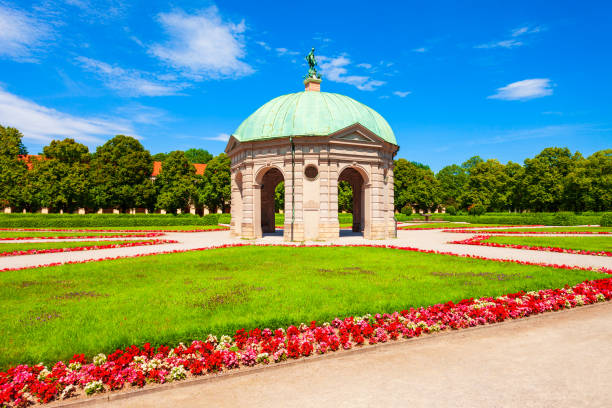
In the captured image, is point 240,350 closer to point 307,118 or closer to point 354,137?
point 354,137

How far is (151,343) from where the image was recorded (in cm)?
698

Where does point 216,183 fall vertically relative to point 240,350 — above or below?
above

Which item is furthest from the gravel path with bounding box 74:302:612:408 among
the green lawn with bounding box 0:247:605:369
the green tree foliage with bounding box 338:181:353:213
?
the green tree foliage with bounding box 338:181:353:213

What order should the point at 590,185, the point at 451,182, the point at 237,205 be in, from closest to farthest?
the point at 237,205, the point at 590,185, the point at 451,182

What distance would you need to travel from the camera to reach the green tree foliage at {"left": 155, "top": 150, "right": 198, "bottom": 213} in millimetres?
69938

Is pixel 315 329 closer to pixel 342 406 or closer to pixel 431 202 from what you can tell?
pixel 342 406

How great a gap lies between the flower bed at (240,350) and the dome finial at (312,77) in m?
28.6

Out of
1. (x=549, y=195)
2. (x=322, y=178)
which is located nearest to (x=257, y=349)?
(x=322, y=178)

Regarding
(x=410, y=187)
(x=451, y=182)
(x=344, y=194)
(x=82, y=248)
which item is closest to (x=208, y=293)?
(x=82, y=248)

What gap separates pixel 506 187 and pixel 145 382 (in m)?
94.2

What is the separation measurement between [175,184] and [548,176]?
74621mm

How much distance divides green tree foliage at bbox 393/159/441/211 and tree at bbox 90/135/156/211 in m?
51.8

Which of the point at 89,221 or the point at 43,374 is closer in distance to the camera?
the point at 43,374

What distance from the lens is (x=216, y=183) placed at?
74.6 m
